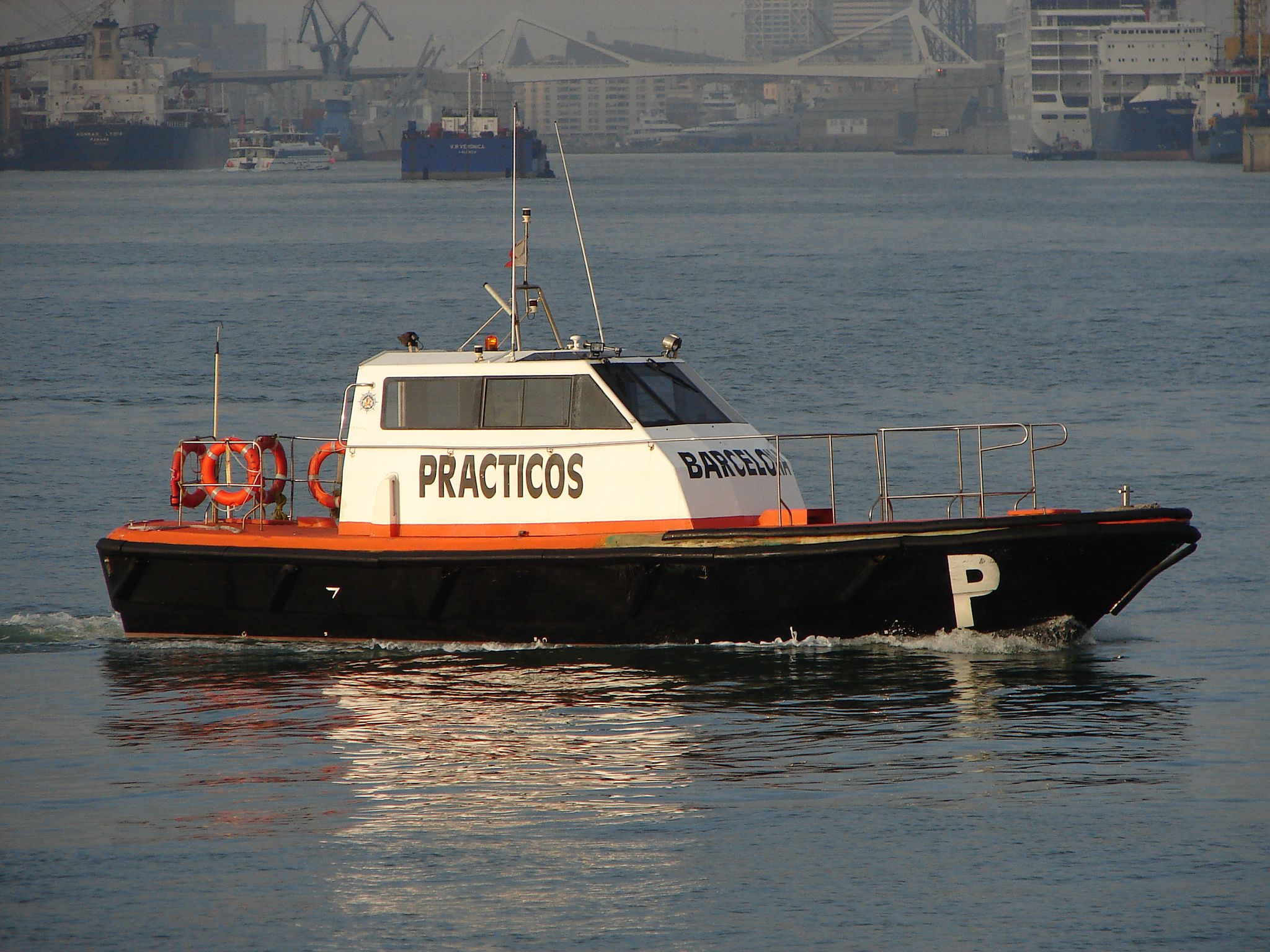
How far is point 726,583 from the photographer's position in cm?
1409

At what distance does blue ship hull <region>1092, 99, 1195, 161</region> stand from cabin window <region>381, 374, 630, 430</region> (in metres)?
175

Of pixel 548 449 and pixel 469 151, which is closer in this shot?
pixel 548 449

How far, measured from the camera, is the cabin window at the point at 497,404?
14.5 meters

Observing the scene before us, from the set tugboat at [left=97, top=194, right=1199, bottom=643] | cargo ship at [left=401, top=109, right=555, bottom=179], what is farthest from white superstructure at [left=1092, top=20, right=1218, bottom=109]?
tugboat at [left=97, top=194, right=1199, bottom=643]

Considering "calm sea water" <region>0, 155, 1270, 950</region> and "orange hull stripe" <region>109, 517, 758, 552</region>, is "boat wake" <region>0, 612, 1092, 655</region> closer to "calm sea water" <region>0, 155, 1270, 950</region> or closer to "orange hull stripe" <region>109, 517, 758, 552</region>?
"calm sea water" <region>0, 155, 1270, 950</region>

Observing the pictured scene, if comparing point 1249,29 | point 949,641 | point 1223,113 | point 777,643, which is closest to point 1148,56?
point 1249,29

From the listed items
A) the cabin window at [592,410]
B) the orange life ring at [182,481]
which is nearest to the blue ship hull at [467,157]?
the orange life ring at [182,481]

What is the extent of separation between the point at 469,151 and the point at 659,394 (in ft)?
437

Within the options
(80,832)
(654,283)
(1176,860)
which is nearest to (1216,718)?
(1176,860)

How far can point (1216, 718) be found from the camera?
1275 cm

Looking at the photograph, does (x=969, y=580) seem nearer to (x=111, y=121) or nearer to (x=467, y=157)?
(x=467, y=157)

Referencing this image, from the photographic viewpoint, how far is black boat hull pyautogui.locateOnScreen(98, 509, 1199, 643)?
13836 millimetres

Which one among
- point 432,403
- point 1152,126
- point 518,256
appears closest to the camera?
point 432,403

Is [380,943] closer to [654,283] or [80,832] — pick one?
[80,832]
